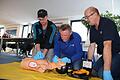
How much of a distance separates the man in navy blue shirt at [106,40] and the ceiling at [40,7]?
138 inches

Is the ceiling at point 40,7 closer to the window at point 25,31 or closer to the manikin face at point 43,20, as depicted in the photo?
the window at point 25,31

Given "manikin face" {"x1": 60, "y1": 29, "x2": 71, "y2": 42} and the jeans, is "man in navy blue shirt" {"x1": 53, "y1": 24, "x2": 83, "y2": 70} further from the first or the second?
the jeans

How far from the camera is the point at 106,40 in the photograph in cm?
162

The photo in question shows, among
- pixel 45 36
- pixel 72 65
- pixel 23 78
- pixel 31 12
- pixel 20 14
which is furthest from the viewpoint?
pixel 20 14

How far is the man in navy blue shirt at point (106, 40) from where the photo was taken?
1.60 metres

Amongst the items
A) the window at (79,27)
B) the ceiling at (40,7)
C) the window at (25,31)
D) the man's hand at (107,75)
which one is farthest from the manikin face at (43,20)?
the window at (25,31)

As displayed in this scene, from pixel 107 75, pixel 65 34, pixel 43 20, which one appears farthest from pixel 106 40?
pixel 43 20

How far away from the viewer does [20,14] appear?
8406mm

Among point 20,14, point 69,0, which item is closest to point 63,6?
point 69,0

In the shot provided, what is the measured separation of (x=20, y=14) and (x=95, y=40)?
688 centimetres

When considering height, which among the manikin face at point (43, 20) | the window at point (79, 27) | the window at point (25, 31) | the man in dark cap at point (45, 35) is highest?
the manikin face at point (43, 20)

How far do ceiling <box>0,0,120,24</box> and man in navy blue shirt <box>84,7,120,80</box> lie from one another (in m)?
3.50

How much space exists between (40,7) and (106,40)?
235 inches

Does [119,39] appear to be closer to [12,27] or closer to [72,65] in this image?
[72,65]
